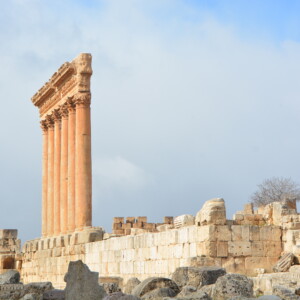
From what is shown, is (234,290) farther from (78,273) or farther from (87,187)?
(87,187)

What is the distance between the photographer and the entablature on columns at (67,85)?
28.9 m

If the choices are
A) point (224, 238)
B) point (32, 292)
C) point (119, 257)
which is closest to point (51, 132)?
point (119, 257)

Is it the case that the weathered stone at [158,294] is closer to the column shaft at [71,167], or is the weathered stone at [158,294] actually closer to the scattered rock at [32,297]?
the scattered rock at [32,297]

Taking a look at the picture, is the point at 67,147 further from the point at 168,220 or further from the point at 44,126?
the point at 168,220

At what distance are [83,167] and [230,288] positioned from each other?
16593 mm

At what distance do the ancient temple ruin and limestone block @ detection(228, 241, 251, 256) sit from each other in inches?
465

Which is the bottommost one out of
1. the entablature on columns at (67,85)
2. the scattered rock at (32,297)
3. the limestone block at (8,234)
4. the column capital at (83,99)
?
the scattered rock at (32,297)

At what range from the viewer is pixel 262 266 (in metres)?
17.3

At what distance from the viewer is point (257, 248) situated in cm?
1725

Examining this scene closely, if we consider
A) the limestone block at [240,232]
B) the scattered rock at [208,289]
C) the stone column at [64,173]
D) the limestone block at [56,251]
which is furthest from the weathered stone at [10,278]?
the stone column at [64,173]

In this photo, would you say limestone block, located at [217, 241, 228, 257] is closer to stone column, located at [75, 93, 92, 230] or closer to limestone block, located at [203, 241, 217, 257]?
limestone block, located at [203, 241, 217, 257]

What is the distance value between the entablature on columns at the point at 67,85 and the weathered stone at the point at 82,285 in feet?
57.7

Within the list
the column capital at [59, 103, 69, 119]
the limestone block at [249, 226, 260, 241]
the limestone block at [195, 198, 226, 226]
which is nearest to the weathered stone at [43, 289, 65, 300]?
the limestone block at [195, 198, 226, 226]

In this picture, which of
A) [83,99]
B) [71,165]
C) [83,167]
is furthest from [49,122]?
[83,167]
